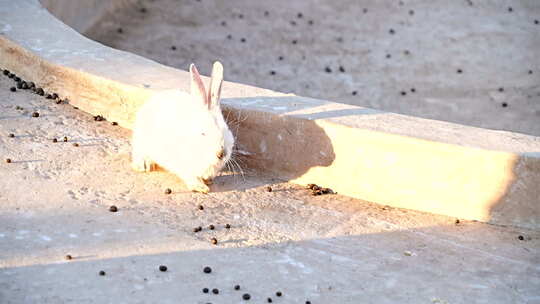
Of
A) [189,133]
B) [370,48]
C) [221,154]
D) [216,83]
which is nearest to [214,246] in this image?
[221,154]

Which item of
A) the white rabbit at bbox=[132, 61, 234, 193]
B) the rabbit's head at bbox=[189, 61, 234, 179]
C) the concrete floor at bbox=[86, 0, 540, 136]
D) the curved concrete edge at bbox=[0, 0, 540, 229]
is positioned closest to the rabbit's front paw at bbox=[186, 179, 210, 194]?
the white rabbit at bbox=[132, 61, 234, 193]

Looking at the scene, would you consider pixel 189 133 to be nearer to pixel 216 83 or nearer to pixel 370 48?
pixel 216 83

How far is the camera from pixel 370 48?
8.22 m

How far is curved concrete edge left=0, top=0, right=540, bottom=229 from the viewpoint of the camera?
4.84 metres

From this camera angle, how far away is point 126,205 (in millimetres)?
4809

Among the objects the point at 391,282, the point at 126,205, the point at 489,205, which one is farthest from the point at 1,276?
the point at 489,205

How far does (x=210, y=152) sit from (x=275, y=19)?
4116 millimetres

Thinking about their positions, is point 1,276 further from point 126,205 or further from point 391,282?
point 391,282

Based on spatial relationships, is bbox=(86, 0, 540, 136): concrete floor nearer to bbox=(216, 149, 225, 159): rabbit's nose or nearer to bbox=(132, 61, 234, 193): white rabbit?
bbox=(132, 61, 234, 193): white rabbit

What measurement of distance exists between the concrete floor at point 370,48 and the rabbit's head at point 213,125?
2.68 m

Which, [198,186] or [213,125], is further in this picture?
[198,186]

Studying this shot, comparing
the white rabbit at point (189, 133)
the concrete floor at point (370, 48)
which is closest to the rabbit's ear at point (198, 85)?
the white rabbit at point (189, 133)

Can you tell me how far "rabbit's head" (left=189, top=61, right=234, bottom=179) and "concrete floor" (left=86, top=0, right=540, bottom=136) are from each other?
268 centimetres

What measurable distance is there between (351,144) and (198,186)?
89cm
